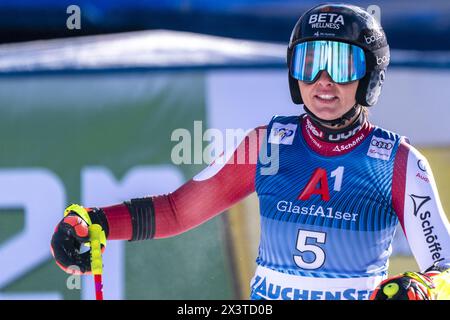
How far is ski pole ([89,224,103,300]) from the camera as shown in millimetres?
4898

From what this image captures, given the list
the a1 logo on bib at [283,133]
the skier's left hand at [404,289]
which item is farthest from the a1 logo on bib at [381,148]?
the skier's left hand at [404,289]

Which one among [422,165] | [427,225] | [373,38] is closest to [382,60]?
[373,38]

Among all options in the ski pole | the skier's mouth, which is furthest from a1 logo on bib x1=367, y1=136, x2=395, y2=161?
the ski pole

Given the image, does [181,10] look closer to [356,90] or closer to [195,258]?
[195,258]

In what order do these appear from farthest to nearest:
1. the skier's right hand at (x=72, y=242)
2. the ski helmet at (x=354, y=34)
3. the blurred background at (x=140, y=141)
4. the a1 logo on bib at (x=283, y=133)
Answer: the blurred background at (x=140, y=141)
the a1 logo on bib at (x=283, y=133)
the ski helmet at (x=354, y=34)
the skier's right hand at (x=72, y=242)

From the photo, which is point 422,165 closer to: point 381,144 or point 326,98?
point 381,144

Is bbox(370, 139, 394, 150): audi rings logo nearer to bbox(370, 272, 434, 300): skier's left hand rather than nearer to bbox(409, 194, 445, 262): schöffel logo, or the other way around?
bbox(409, 194, 445, 262): schöffel logo

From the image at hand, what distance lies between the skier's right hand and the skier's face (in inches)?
41.6

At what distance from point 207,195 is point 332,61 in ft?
2.69

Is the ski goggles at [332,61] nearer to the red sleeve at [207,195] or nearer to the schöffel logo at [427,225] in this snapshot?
the red sleeve at [207,195]

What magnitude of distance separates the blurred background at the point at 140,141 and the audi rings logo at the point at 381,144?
2.00 m

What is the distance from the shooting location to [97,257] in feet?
16.1

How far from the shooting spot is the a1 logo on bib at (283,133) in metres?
5.19
